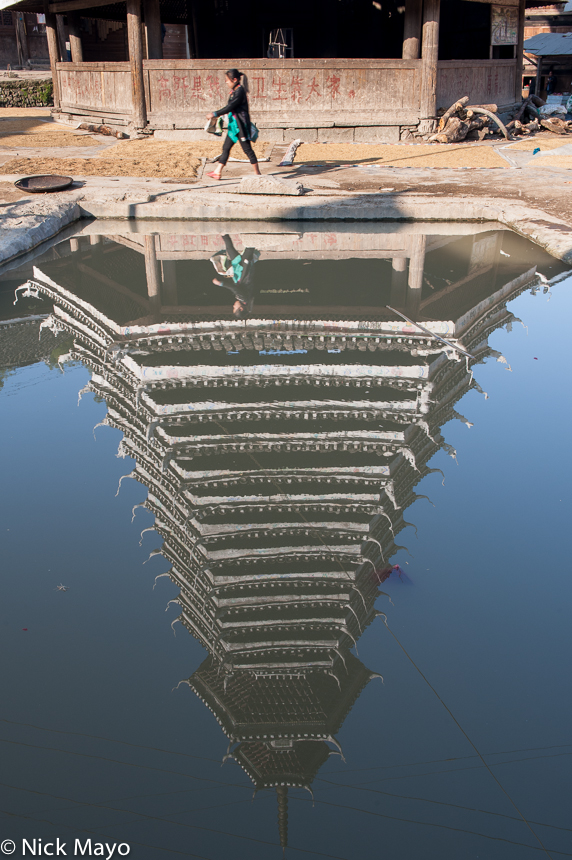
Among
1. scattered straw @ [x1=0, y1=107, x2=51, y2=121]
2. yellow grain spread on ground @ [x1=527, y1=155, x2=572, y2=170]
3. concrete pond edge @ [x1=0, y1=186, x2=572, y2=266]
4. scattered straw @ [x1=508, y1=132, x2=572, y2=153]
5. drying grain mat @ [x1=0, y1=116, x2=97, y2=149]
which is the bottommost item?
concrete pond edge @ [x1=0, y1=186, x2=572, y2=266]

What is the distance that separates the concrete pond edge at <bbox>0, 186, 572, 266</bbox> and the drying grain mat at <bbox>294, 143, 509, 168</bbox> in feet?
11.6

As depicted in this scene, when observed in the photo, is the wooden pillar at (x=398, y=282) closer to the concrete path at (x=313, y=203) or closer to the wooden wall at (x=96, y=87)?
the concrete path at (x=313, y=203)

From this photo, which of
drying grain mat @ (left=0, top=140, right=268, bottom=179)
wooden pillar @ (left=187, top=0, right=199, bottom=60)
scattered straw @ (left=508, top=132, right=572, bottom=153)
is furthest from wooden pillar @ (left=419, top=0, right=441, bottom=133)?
wooden pillar @ (left=187, top=0, right=199, bottom=60)

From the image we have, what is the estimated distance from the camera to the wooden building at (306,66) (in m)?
15.8

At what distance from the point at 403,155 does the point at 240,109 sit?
5046 mm

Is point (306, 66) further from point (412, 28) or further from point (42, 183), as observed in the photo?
point (42, 183)

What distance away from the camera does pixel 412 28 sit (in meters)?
15.6

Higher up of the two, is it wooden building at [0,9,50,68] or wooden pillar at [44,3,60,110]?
wooden building at [0,9,50,68]

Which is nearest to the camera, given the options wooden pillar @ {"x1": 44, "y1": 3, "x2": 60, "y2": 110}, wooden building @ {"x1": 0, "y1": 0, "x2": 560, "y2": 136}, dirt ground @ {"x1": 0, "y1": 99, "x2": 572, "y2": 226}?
dirt ground @ {"x1": 0, "y1": 99, "x2": 572, "y2": 226}

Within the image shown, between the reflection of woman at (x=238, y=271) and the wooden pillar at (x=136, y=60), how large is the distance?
843 centimetres

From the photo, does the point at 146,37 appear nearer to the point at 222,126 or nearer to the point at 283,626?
the point at 222,126

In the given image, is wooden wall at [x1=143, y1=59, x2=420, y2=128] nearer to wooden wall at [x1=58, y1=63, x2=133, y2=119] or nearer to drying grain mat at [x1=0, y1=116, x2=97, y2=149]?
wooden wall at [x1=58, y1=63, x2=133, y2=119]

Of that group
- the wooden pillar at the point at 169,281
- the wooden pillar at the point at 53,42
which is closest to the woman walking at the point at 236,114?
the wooden pillar at the point at 169,281

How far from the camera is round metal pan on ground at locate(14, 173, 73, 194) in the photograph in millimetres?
10570
